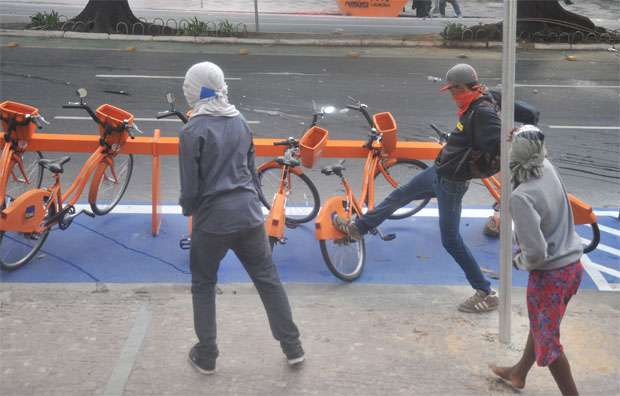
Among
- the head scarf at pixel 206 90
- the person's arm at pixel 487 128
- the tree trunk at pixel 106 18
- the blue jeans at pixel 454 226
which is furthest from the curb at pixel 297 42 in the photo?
the head scarf at pixel 206 90

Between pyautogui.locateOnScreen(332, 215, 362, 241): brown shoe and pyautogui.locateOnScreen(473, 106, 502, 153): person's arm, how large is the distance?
134 centimetres

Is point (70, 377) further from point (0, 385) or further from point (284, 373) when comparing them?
point (284, 373)

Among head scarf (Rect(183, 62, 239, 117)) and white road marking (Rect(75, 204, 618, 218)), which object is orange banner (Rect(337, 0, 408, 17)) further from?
head scarf (Rect(183, 62, 239, 117))

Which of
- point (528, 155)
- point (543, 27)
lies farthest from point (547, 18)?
point (528, 155)

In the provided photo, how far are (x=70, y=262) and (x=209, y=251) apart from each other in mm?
2503

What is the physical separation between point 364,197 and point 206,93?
2861mm

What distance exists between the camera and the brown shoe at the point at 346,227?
648 centimetres

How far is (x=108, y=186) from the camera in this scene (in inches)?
316

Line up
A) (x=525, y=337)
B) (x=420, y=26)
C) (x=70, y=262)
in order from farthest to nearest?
(x=420, y=26)
(x=70, y=262)
(x=525, y=337)

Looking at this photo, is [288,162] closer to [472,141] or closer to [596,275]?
[472,141]

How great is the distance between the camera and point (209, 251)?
4785 mm

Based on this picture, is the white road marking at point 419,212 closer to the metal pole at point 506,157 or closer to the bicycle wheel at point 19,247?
the bicycle wheel at point 19,247

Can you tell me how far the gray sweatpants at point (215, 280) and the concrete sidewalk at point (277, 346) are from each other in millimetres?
214

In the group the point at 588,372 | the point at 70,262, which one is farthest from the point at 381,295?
the point at 70,262
